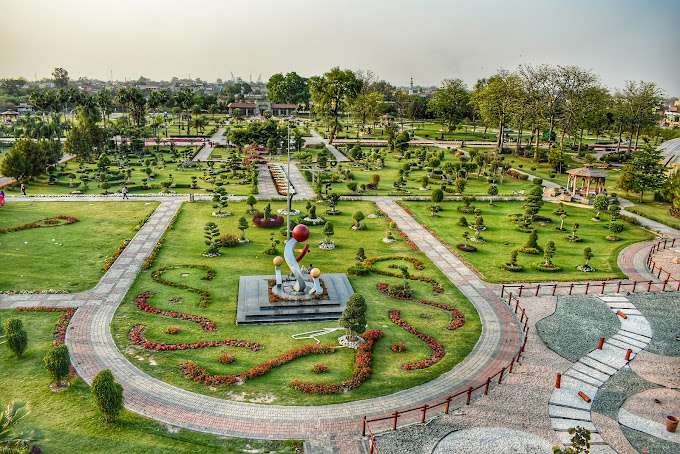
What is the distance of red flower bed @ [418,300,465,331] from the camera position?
29092 millimetres

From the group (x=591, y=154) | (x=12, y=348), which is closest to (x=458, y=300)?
(x=12, y=348)

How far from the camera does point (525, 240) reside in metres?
45.5

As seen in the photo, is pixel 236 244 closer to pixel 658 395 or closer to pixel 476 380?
pixel 476 380

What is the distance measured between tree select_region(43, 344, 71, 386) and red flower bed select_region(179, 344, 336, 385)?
4.81 metres

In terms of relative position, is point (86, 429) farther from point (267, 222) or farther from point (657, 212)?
point (657, 212)

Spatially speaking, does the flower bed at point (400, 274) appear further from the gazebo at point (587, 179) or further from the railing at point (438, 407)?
the gazebo at point (587, 179)

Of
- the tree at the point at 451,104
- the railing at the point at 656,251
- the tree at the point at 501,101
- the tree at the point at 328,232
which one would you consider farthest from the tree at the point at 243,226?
the tree at the point at 451,104

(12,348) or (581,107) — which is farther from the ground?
(581,107)

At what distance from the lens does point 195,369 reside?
23438mm

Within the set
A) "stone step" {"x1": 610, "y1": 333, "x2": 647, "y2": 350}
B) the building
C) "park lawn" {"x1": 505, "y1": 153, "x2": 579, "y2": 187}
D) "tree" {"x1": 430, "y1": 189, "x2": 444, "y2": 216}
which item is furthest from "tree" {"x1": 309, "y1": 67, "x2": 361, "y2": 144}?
"stone step" {"x1": 610, "y1": 333, "x2": 647, "y2": 350}

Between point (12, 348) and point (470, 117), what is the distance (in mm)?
137015

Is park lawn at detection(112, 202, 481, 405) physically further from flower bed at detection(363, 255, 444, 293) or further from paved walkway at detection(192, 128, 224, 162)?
paved walkway at detection(192, 128, 224, 162)

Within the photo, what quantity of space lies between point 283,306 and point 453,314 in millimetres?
10153

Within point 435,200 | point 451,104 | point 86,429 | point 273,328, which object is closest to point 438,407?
point 273,328
